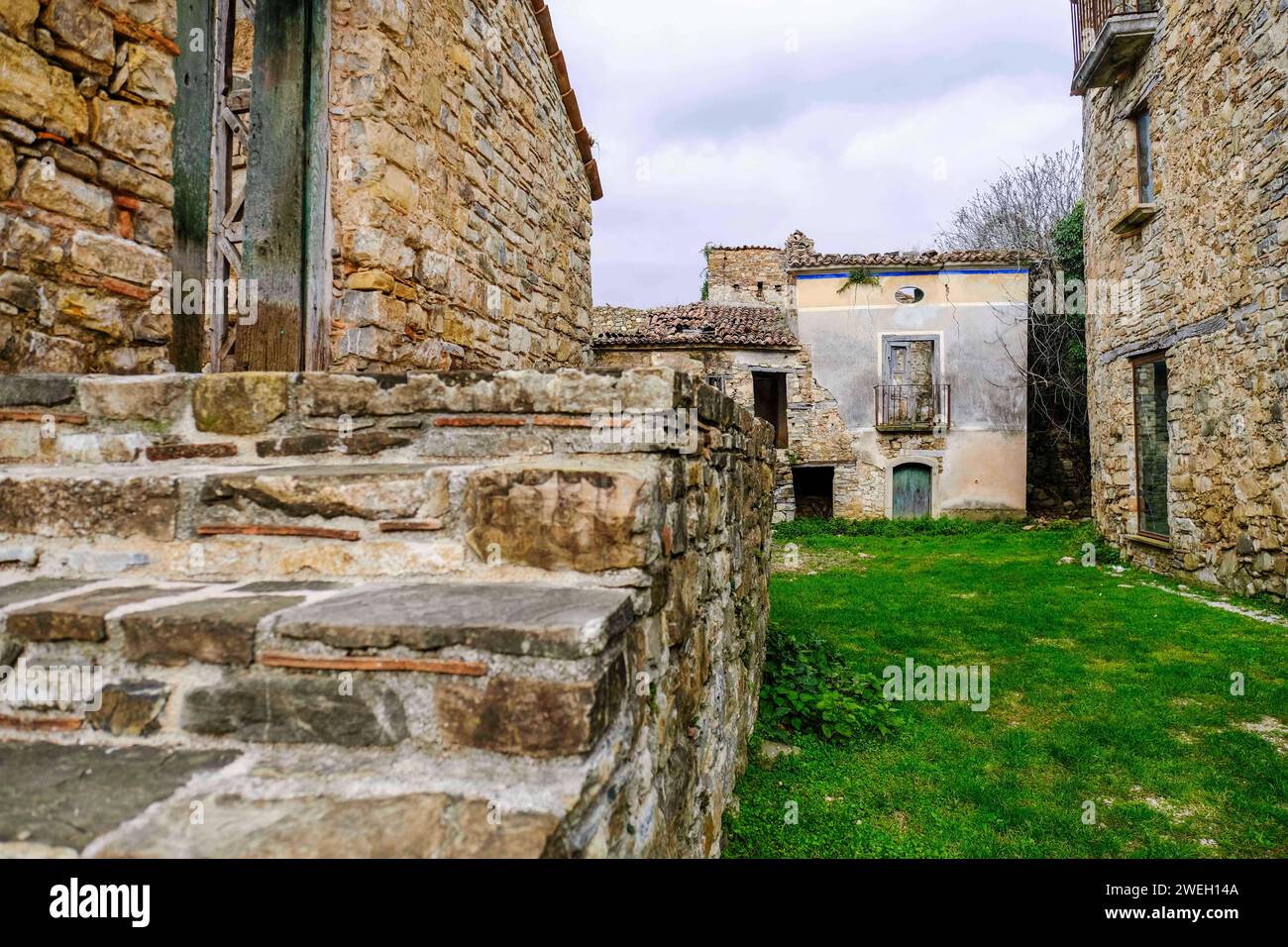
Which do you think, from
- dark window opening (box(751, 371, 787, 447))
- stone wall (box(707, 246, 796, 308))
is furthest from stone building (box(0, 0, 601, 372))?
stone wall (box(707, 246, 796, 308))

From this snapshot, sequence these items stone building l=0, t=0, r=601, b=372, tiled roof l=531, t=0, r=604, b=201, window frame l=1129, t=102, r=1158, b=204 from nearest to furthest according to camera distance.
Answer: stone building l=0, t=0, r=601, b=372 → tiled roof l=531, t=0, r=604, b=201 → window frame l=1129, t=102, r=1158, b=204

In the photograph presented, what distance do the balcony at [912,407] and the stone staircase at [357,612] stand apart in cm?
1326

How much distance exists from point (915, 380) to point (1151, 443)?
6588mm

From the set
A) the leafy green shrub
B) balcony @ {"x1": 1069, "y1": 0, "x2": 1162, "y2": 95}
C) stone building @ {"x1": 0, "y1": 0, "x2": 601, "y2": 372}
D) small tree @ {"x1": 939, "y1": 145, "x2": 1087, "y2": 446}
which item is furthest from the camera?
small tree @ {"x1": 939, "y1": 145, "x2": 1087, "y2": 446}

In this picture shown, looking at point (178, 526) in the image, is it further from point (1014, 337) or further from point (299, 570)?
point (1014, 337)

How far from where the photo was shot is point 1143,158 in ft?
27.6

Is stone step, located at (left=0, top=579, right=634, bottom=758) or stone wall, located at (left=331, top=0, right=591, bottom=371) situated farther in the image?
stone wall, located at (left=331, top=0, right=591, bottom=371)

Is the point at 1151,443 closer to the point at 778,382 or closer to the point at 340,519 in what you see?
the point at 778,382

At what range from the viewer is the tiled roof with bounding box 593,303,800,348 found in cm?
1420

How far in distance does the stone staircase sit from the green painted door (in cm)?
1325

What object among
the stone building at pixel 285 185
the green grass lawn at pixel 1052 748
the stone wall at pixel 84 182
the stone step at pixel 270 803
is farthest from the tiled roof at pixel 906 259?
the stone step at pixel 270 803

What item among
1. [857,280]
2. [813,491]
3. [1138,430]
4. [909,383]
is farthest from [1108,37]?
[813,491]

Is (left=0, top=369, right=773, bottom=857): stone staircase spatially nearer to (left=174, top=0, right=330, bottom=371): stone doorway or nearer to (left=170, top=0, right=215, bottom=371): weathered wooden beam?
(left=170, top=0, right=215, bottom=371): weathered wooden beam
